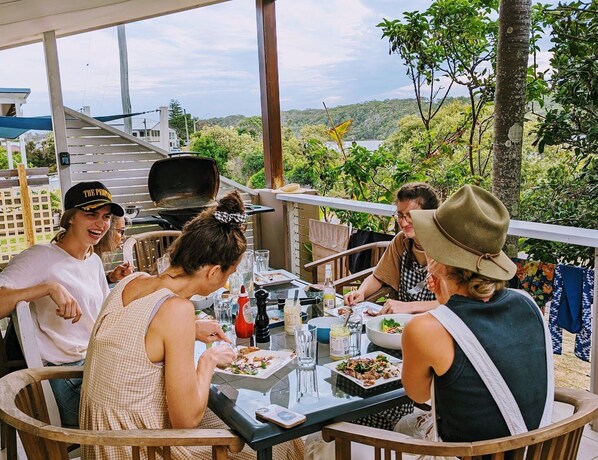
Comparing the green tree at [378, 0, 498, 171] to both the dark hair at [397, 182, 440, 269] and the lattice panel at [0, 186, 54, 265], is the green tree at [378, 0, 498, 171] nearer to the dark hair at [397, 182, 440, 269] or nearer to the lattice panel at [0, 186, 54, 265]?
the dark hair at [397, 182, 440, 269]

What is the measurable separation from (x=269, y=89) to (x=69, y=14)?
1990 mm

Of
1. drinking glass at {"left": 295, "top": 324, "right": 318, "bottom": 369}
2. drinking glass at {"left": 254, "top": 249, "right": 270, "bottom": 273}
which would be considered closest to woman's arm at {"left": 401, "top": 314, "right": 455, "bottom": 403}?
drinking glass at {"left": 295, "top": 324, "right": 318, "bottom": 369}

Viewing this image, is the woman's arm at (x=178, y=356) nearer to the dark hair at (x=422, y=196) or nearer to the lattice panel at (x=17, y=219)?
the dark hair at (x=422, y=196)

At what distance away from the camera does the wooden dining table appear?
1357 mm

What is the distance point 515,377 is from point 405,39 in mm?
4925

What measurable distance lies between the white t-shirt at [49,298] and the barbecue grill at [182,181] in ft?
8.48

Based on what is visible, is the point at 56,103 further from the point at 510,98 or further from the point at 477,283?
the point at 477,283

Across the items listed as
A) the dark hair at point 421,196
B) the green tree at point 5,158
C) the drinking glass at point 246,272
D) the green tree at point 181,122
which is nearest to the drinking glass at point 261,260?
the drinking glass at point 246,272

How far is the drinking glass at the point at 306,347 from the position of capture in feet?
5.40

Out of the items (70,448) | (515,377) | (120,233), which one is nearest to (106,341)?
(70,448)

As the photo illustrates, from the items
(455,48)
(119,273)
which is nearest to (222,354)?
(119,273)

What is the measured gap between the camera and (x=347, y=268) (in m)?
3.85

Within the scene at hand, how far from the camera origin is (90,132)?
5.09 m

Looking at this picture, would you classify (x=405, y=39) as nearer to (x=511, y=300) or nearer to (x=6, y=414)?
(x=511, y=300)
